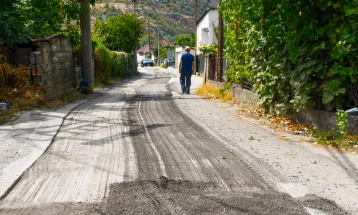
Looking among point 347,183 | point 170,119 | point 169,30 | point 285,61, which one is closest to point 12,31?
point 170,119

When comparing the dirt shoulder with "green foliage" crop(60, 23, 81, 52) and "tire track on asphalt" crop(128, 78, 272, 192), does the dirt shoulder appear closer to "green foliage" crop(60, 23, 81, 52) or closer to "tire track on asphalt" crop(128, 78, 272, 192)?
"tire track on asphalt" crop(128, 78, 272, 192)

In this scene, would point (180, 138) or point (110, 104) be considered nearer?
point (180, 138)

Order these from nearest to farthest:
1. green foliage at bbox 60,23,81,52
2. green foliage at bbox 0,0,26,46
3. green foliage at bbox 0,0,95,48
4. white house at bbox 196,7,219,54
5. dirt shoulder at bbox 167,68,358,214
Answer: dirt shoulder at bbox 167,68,358,214, green foliage at bbox 0,0,26,46, green foliage at bbox 0,0,95,48, green foliage at bbox 60,23,81,52, white house at bbox 196,7,219,54

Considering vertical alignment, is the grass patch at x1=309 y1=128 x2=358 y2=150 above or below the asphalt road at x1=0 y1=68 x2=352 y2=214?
above

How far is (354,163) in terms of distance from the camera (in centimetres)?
548

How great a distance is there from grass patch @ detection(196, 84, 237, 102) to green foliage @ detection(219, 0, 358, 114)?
142 inches

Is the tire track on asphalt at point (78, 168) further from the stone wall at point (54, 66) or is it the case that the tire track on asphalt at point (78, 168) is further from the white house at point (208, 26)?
the white house at point (208, 26)

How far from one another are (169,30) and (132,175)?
13983 centimetres

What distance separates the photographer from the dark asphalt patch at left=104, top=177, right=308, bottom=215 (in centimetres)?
378

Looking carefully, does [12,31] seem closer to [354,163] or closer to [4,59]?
[4,59]

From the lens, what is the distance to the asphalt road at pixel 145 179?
3.89 metres

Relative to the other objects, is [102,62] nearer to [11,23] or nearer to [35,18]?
[35,18]

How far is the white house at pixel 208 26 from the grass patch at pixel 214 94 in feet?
89.2

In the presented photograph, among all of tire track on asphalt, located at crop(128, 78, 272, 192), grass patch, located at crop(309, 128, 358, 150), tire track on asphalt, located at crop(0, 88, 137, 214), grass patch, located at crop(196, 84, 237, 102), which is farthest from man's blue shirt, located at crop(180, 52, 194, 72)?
grass patch, located at crop(309, 128, 358, 150)
